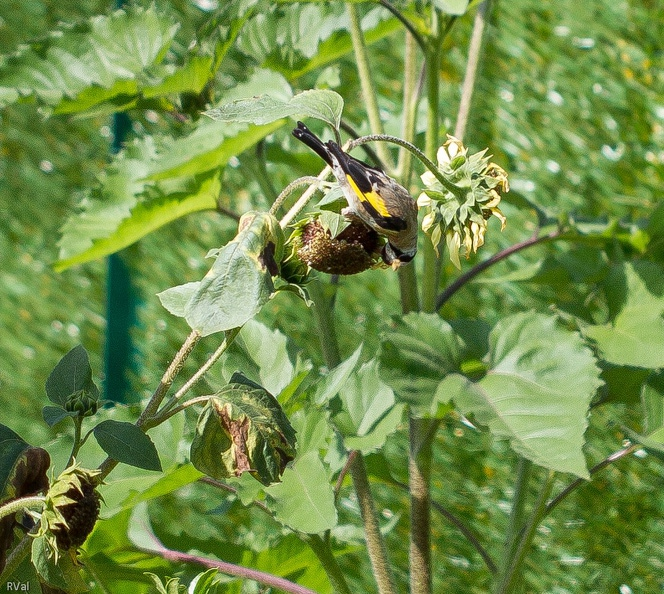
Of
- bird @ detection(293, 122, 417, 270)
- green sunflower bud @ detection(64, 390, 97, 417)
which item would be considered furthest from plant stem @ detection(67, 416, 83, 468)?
bird @ detection(293, 122, 417, 270)

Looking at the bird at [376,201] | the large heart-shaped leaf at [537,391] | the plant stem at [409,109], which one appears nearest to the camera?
the bird at [376,201]

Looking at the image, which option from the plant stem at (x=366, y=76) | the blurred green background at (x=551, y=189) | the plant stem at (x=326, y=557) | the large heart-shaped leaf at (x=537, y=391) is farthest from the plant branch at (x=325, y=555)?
the blurred green background at (x=551, y=189)

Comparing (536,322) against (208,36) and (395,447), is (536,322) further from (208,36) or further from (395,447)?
(395,447)

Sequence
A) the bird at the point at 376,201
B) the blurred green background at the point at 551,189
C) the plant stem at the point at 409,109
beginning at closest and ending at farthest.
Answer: the bird at the point at 376,201, the plant stem at the point at 409,109, the blurred green background at the point at 551,189

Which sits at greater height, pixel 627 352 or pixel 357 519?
pixel 627 352

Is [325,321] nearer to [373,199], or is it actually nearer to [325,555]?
[325,555]

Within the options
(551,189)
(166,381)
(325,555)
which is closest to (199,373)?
(166,381)

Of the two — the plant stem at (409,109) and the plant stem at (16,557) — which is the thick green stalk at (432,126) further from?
the plant stem at (16,557)

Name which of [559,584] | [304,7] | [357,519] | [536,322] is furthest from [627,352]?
[357,519]
